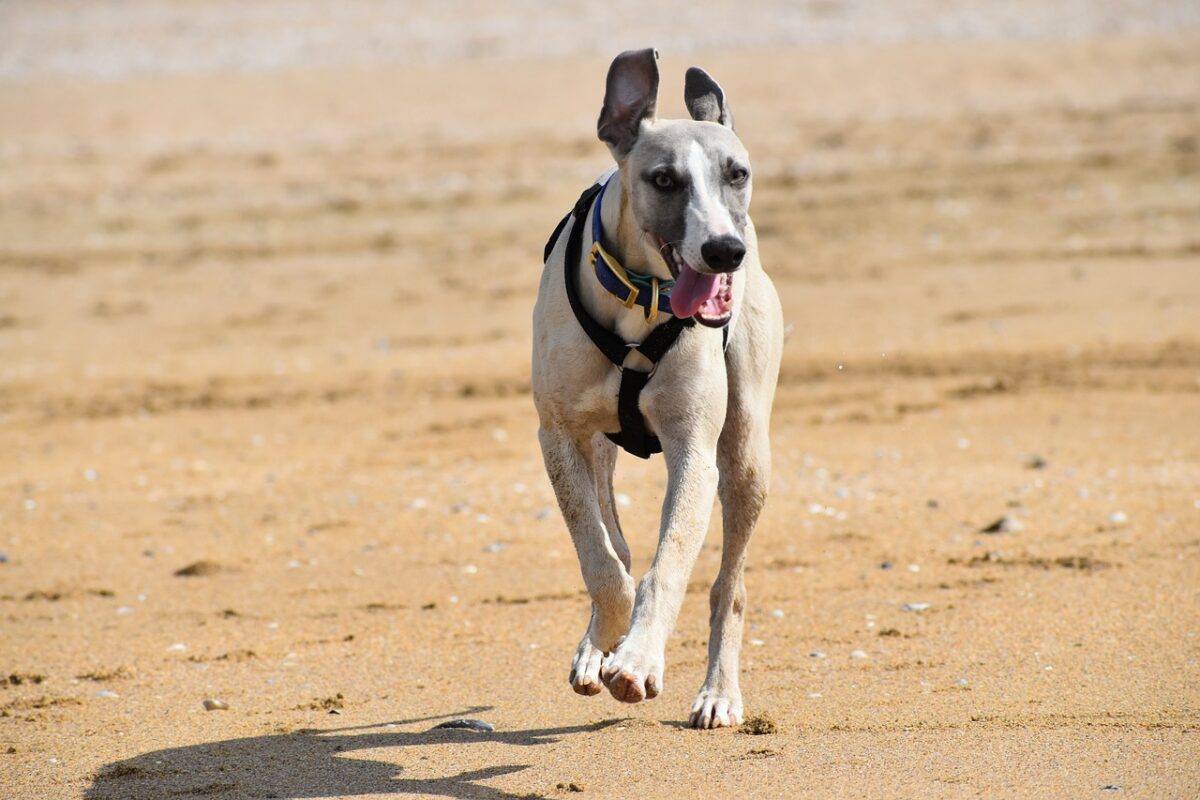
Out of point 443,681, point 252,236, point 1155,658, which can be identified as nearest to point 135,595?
point 443,681

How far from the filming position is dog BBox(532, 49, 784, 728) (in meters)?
4.84

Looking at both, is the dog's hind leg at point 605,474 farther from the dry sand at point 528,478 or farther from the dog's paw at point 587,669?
the dry sand at point 528,478

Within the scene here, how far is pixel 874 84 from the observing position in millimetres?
27172

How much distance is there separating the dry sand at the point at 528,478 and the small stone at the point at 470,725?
0.06 metres

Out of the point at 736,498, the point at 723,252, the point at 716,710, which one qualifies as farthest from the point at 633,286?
the point at 716,710

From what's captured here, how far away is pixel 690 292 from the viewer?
4.82 meters

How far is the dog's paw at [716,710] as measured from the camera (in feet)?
18.6

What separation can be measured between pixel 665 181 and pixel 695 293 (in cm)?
37

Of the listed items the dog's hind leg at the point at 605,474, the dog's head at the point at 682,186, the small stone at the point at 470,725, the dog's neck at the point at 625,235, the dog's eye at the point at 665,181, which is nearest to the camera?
the dog's head at the point at 682,186

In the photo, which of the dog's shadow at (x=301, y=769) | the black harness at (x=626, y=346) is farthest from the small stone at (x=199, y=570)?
the black harness at (x=626, y=346)

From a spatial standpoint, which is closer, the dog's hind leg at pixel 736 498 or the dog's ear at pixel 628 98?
the dog's ear at pixel 628 98

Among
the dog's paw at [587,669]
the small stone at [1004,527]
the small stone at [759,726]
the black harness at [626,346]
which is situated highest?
the black harness at [626,346]

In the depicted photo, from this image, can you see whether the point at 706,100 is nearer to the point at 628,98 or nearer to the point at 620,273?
the point at 628,98

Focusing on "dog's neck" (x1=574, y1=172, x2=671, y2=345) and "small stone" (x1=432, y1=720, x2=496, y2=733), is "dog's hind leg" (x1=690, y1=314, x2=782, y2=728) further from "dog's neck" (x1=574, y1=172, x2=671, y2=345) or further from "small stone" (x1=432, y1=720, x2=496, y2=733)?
"small stone" (x1=432, y1=720, x2=496, y2=733)
